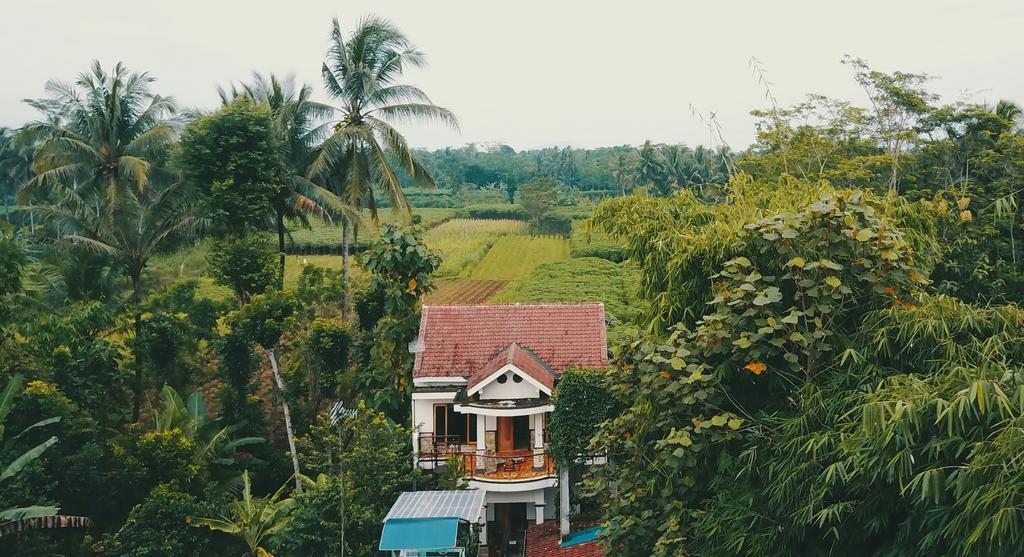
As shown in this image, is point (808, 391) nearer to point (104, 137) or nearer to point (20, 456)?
point (20, 456)

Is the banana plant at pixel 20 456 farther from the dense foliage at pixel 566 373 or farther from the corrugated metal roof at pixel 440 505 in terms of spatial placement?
the corrugated metal roof at pixel 440 505

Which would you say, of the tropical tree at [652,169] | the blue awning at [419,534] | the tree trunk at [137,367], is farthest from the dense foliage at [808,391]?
the tropical tree at [652,169]

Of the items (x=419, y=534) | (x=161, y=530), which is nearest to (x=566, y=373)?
(x=419, y=534)

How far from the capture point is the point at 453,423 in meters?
14.1

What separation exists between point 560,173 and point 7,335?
2597 inches

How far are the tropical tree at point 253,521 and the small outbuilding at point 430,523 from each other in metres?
1.88

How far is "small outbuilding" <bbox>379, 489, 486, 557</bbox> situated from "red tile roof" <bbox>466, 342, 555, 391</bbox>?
2108 millimetres

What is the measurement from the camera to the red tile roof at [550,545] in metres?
11.8

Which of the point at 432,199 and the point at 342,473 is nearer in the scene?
the point at 342,473

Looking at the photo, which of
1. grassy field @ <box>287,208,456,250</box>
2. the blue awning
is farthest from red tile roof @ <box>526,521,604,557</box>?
grassy field @ <box>287,208,456,250</box>

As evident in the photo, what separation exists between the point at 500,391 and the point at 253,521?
4.39 meters

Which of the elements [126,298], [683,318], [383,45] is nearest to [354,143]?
[383,45]

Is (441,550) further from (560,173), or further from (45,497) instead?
(560,173)

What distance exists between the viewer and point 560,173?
76938 millimetres
